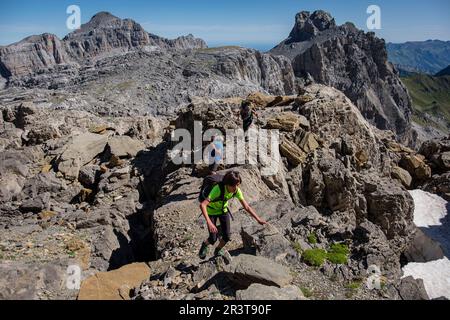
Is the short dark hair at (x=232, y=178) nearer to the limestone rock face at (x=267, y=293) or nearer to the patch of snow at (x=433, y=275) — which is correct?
the limestone rock face at (x=267, y=293)

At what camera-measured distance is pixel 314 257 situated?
13.1 meters

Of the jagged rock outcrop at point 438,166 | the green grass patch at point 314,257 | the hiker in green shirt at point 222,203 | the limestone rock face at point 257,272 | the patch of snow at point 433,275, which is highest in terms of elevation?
the hiker in green shirt at point 222,203

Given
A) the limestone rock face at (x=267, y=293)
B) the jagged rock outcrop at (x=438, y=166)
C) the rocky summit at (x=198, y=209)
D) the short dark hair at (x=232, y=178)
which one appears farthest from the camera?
the jagged rock outcrop at (x=438, y=166)

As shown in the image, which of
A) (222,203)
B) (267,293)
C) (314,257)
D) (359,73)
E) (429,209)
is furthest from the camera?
(359,73)

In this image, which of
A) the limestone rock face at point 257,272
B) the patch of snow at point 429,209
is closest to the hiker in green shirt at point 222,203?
the limestone rock face at point 257,272

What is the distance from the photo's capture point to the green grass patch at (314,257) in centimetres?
1294

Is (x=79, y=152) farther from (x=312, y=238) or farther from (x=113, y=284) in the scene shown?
(x=312, y=238)

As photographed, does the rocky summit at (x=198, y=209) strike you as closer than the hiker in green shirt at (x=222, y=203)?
No

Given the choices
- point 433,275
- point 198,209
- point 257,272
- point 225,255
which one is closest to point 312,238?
point 225,255

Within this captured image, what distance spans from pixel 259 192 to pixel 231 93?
102 m

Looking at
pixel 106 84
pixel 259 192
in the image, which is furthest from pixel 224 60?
pixel 259 192

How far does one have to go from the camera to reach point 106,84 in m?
112

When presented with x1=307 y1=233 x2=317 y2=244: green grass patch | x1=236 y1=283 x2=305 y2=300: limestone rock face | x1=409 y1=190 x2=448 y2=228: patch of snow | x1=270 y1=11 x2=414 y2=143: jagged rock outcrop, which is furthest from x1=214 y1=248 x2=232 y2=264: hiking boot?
x1=270 y1=11 x2=414 y2=143: jagged rock outcrop

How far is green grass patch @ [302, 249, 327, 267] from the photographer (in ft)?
42.4
